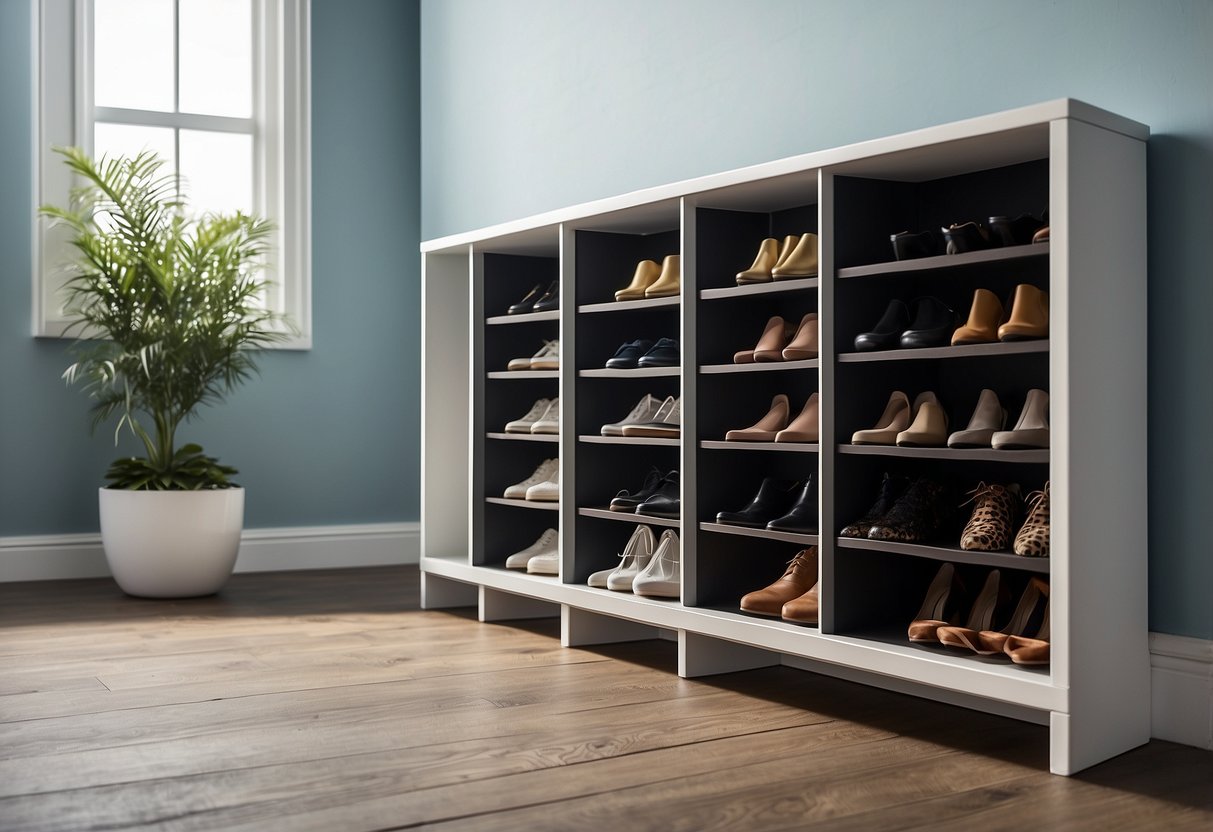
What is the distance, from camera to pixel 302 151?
5340mm

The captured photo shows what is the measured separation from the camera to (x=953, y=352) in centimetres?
239

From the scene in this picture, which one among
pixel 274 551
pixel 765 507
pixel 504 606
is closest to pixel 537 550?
pixel 504 606

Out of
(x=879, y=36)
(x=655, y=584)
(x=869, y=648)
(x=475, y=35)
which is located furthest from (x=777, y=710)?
(x=475, y=35)

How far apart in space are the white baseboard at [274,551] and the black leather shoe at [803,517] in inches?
117

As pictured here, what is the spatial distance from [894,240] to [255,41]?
3.69 m

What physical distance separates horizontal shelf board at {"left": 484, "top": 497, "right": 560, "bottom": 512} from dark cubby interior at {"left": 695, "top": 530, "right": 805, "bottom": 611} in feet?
2.15

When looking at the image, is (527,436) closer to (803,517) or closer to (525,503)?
(525,503)

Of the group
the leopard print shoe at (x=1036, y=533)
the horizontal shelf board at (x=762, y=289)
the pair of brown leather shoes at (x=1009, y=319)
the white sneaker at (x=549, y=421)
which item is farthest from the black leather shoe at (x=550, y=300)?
the leopard print shoe at (x=1036, y=533)

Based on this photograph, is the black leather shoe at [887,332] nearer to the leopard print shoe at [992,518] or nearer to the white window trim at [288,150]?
the leopard print shoe at [992,518]

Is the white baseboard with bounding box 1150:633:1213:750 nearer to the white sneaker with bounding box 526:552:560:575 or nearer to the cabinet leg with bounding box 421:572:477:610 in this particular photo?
the white sneaker with bounding box 526:552:560:575

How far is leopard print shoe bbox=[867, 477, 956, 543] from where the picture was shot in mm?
2500

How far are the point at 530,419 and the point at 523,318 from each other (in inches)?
12.4

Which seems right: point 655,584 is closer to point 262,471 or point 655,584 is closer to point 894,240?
point 894,240

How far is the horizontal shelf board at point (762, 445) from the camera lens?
272cm
